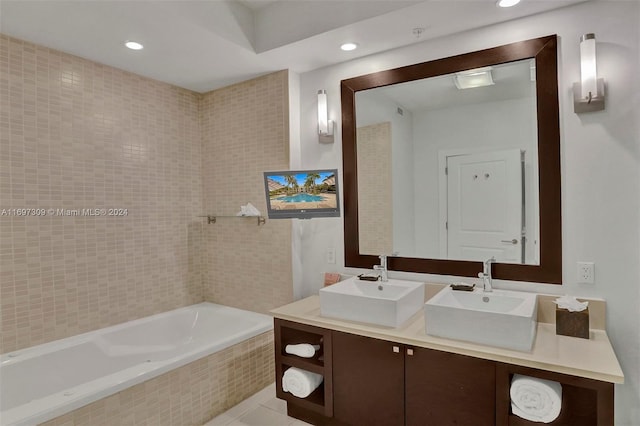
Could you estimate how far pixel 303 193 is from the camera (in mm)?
2498

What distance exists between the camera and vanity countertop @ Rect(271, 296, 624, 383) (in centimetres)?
144

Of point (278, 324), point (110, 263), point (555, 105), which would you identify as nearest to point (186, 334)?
point (110, 263)

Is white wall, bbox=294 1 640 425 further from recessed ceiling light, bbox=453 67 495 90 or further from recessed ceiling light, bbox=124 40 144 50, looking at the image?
recessed ceiling light, bbox=124 40 144 50

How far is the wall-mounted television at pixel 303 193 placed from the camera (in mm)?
2467

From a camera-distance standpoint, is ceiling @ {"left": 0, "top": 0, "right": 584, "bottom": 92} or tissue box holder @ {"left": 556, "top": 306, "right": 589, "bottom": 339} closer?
tissue box holder @ {"left": 556, "top": 306, "right": 589, "bottom": 339}

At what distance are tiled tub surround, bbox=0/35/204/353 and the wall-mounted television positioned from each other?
115cm

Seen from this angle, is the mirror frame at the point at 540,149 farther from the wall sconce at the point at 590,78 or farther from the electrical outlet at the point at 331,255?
the electrical outlet at the point at 331,255

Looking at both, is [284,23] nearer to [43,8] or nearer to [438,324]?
[43,8]

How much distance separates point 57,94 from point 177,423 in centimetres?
226

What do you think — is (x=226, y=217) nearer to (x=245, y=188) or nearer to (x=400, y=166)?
(x=245, y=188)

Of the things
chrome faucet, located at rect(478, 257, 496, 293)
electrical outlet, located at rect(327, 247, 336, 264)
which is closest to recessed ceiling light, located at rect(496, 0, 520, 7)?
chrome faucet, located at rect(478, 257, 496, 293)

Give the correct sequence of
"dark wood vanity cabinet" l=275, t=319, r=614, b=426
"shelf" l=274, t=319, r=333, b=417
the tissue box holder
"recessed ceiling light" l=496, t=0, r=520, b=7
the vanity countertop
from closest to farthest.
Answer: the vanity countertop < "dark wood vanity cabinet" l=275, t=319, r=614, b=426 < the tissue box holder < "recessed ceiling light" l=496, t=0, r=520, b=7 < "shelf" l=274, t=319, r=333, b=417

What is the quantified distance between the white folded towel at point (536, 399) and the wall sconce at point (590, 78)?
1.35 metres

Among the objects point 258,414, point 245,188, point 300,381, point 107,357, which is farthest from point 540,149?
point 107,357
